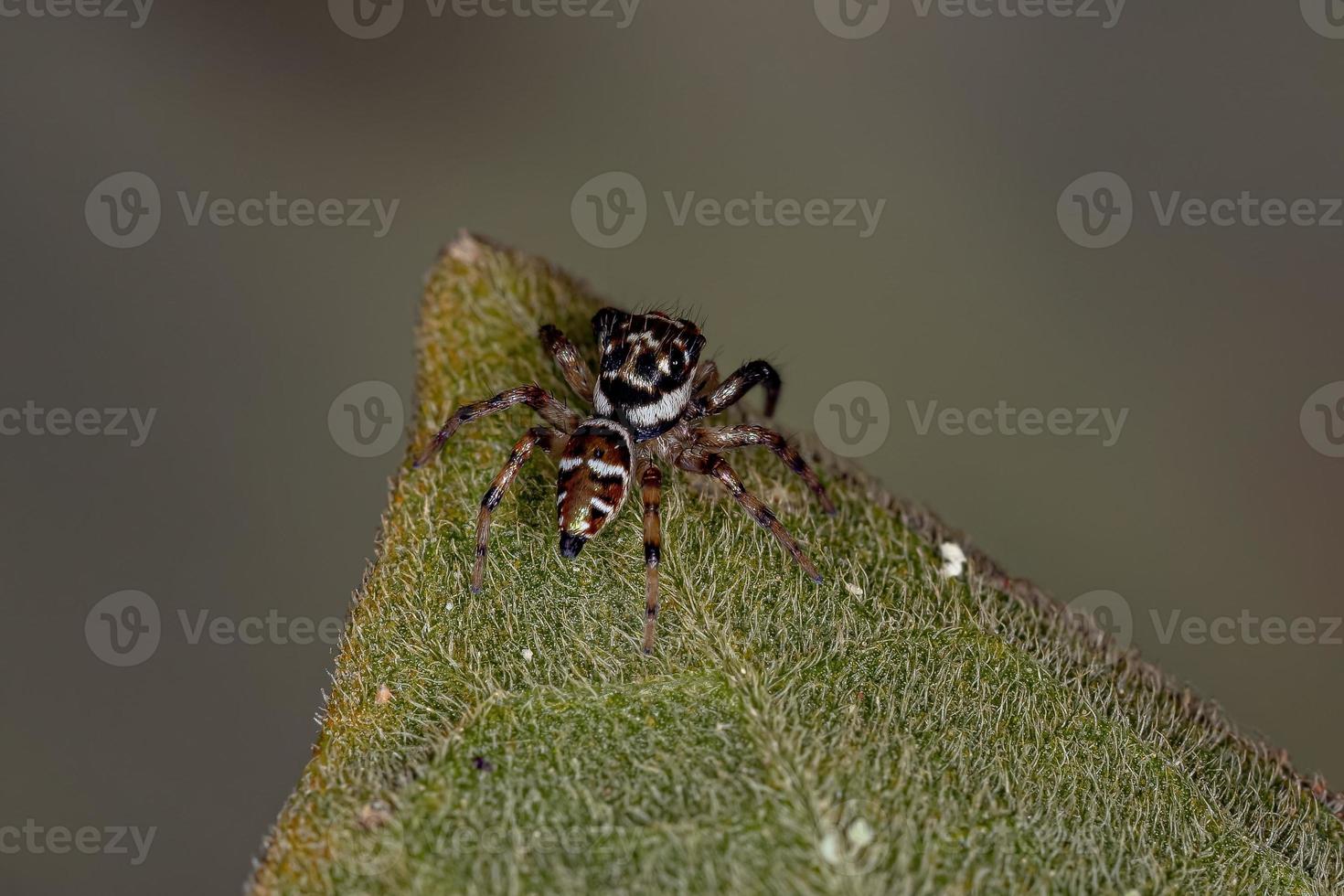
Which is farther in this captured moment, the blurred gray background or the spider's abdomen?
the blurred gray background

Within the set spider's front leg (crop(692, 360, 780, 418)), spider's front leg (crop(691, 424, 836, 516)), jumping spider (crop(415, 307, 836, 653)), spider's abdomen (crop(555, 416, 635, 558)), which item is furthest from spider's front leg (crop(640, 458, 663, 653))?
spider's front leg (crop(692, 360, 780, 418))

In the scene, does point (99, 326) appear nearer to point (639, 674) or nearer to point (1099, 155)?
point (639, 674)

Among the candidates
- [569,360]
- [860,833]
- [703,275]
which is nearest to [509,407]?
[569,360]

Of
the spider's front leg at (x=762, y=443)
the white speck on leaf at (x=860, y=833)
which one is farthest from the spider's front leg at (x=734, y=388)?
the white speck on leaf at (x=860, y=833)

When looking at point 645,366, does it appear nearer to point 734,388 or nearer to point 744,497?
point 734,388

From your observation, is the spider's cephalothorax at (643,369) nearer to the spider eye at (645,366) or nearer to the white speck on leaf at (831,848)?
the spider eye at (645,366)

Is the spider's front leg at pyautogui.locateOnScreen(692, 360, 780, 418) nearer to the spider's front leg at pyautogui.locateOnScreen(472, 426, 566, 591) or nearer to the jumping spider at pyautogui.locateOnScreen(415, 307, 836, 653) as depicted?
the jumping spider at pyautogui.locateOnScreen(415, 307, 836, 653)
